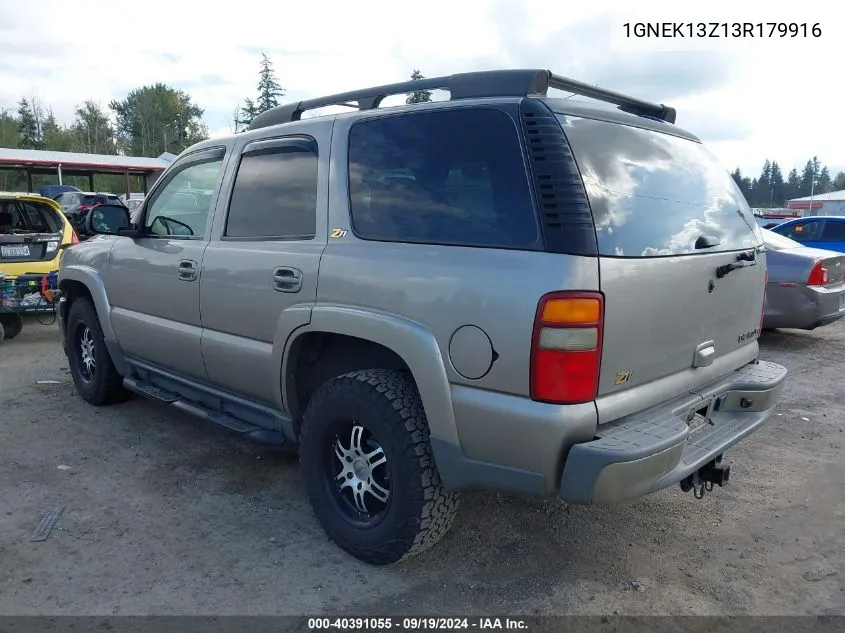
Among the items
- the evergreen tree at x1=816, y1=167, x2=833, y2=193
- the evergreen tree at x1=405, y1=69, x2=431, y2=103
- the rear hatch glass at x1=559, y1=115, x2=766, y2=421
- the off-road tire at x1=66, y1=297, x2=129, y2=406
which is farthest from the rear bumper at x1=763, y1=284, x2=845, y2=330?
→ the evergreen tree at x1=816, y1=167, x2=833, y2=193

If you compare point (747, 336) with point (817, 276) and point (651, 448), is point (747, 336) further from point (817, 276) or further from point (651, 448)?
point (817, 276)

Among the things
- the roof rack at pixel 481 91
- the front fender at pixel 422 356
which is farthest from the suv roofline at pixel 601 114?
the front fender at pixel 422 356

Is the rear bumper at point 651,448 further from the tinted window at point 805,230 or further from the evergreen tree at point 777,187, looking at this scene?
the evergreen tree at point 777,187

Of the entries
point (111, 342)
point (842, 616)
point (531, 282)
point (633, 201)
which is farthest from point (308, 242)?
point (842, 616)

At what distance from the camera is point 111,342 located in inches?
187

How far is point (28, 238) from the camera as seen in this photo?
7777mm

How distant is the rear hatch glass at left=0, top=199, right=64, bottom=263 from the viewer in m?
7.66

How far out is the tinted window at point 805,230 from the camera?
1141 centimetres

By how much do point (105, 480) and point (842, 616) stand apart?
3833mm

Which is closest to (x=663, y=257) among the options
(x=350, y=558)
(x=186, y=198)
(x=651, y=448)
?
(x=651, y=448)

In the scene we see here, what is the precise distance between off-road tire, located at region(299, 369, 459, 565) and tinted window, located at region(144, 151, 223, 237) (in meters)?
1.63

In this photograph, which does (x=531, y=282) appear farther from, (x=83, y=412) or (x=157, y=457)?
(x=83, y=412)

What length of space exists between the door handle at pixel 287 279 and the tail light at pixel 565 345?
133 cm

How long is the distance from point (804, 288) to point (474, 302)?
617 cm
